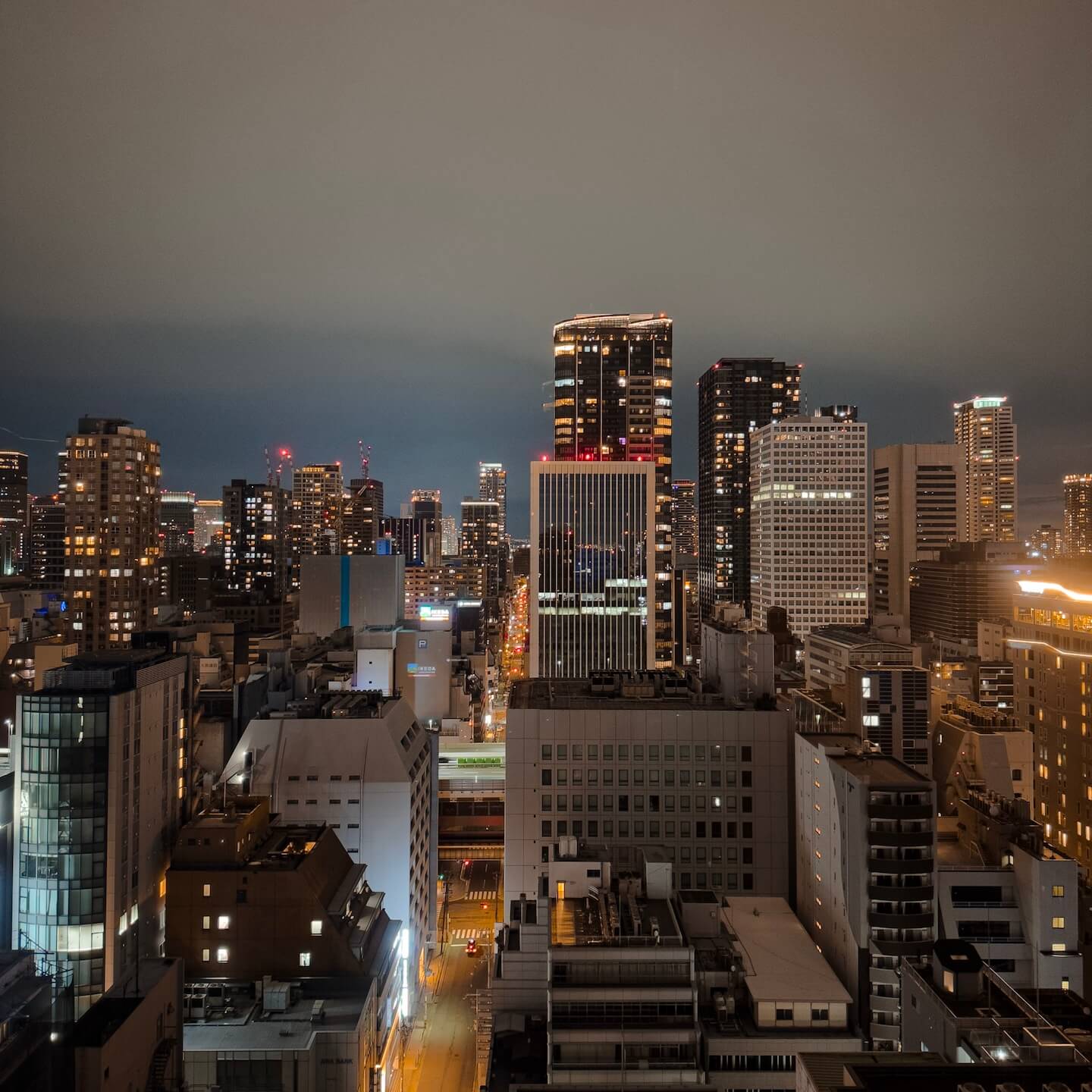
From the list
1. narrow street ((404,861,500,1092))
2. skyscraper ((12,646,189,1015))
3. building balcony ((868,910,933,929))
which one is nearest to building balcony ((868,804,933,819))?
building balcony ((868,910,933,929))

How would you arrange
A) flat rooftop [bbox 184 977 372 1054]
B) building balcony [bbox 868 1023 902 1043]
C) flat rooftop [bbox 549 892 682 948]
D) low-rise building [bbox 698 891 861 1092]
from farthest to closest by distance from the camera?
building balcony [bbox 868 1023 902 1043] < flat rooftop [bbox 549 892 682 948] < flat rooftop [bbox 184 977 372 1054] < low-rise building [bbox 698 891 861 1092]

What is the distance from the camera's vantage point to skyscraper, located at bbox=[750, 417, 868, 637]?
153 m

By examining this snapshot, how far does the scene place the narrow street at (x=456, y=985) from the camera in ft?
141

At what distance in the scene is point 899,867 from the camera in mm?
37219

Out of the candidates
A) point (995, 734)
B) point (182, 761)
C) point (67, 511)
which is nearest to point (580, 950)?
point (182, 761)

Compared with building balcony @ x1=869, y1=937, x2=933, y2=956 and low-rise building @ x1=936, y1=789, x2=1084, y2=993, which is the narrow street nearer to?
building balcony @ x1=869, y1=937, x2=933, y2=956

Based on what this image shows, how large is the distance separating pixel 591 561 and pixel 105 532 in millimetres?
68009

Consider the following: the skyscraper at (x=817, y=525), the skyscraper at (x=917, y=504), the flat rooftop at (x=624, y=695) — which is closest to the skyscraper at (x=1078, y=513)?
the skyscraper at (x=917, y=504)

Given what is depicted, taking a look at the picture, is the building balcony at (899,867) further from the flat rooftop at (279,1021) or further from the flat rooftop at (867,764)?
the flat rooftop at (279,1021)

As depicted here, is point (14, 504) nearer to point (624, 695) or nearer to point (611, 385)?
point (611, 385)

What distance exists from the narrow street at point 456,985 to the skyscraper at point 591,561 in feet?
151

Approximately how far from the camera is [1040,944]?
40250 mm

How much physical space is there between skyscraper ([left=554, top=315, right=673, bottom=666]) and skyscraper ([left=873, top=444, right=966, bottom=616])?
52410mm

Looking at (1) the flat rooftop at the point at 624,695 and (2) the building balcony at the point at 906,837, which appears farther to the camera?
(1) the flat rooftop at the point at 624,695
